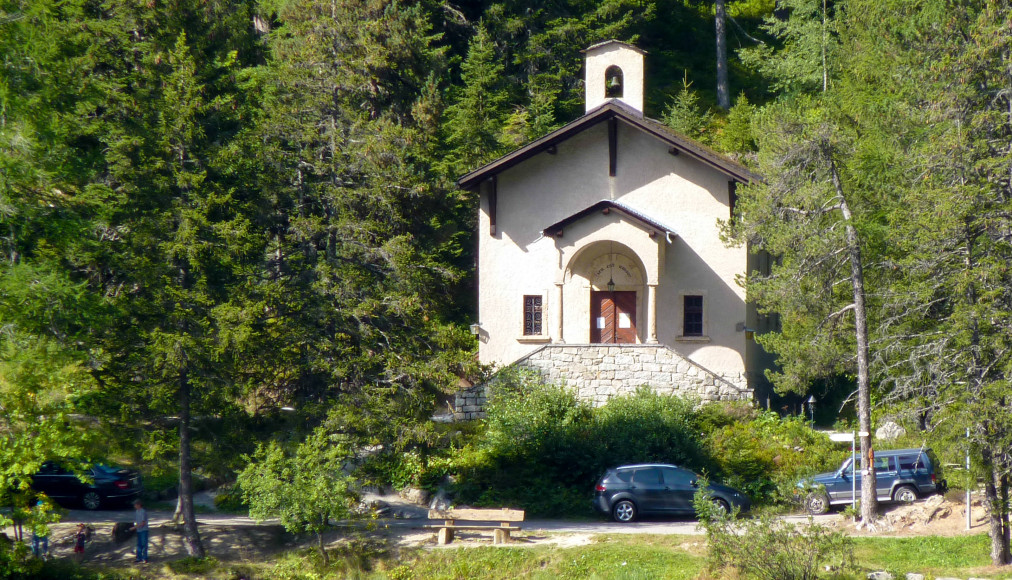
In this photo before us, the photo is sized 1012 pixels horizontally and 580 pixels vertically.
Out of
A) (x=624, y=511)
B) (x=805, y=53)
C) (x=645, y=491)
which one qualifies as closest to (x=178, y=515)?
(x=624, y=511)

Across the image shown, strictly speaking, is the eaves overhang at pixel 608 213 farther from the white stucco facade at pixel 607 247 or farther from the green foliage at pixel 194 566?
the green foliage at pixel 194 566

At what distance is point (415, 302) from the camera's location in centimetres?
2309

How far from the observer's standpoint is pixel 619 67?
29.5 meters

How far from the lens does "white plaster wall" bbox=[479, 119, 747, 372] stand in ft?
89.8

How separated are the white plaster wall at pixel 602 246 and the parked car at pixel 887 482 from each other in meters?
6.60

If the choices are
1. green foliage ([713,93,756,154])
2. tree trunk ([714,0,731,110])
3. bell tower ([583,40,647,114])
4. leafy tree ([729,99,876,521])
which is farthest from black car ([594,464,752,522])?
tree trunk ([714,0,731,110])

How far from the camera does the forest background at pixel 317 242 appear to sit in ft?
56.4

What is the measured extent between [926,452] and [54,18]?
20529 mm

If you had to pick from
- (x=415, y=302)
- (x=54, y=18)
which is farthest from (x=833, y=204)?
(x=54, y=18)

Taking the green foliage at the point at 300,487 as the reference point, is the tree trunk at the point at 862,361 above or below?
above

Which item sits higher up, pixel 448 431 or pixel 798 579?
pixel 448 431

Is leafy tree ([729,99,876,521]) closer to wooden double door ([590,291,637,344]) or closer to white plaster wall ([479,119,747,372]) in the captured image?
white plaster wall ([479,119,747,372])

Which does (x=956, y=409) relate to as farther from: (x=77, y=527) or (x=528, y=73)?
(x=528, y=73)

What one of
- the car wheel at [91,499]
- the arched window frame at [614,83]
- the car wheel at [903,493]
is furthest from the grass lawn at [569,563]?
the arched window frame at [614,83]
